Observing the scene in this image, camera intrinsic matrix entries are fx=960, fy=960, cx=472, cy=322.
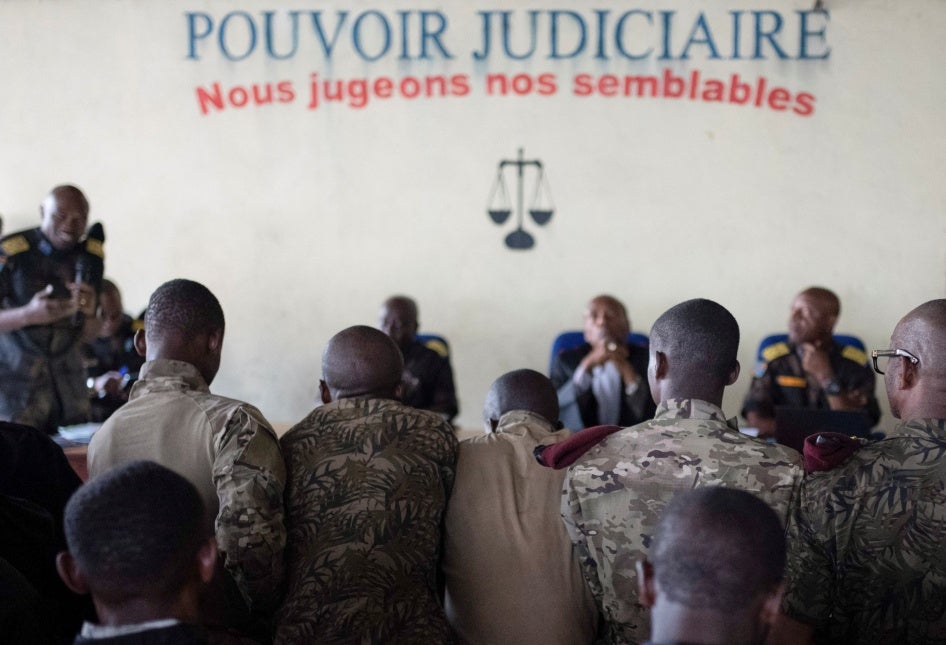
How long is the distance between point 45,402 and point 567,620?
2.64 m

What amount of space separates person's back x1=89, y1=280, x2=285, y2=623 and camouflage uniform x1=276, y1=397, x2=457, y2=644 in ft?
0.21

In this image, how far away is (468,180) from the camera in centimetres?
507

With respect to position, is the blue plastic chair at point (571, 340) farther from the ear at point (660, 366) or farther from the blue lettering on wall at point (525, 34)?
the ear at point (660, 366)

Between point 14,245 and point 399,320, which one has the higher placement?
point 14,245

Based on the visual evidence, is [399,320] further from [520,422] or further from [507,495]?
[507,495]

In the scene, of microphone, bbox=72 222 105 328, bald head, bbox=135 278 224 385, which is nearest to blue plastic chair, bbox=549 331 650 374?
microphone, bbox=72 222 105 328

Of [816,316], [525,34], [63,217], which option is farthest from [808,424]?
[63,217]

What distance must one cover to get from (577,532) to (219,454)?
0.79 metres

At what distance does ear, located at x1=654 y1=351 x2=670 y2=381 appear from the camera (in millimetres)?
1996

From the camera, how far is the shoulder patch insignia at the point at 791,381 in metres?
4.29

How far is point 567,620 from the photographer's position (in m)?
2.14

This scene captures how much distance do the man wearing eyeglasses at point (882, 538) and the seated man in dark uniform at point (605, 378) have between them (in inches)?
96.5

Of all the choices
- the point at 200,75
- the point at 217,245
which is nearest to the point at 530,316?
the point at 217,245

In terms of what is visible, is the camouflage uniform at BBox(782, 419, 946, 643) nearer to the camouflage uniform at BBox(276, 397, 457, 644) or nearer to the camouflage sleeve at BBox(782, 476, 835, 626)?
the camouflage sleeve at BBox(782, 476, 835, 626)
